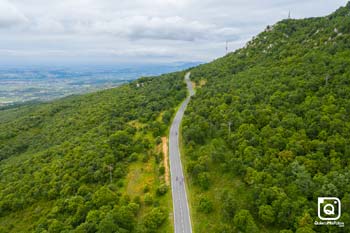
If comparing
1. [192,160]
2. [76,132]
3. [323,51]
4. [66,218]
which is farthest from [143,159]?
[323,51]

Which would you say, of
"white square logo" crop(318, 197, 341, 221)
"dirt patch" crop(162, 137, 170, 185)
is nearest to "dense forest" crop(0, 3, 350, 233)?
"white square logo" crop(318, 197, 341, 221)

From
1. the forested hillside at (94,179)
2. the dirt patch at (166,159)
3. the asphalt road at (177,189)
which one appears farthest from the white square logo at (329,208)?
the dirt patch at (166,159)

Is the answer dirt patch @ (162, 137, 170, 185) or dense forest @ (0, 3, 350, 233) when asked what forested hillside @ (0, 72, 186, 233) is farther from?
dirt patch @ (162, 137, 170, 185)

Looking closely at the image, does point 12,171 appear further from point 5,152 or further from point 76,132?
point 5,152

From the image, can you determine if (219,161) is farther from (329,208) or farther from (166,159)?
(329,208)

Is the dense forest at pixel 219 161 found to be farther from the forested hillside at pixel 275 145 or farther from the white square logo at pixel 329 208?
the white square logo at pixel 329 208

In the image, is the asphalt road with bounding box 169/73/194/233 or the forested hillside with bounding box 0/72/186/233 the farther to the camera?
the forested hillside with bounding box 0/72/186/233

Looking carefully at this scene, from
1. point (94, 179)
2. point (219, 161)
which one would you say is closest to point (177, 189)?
point (219, 161)
